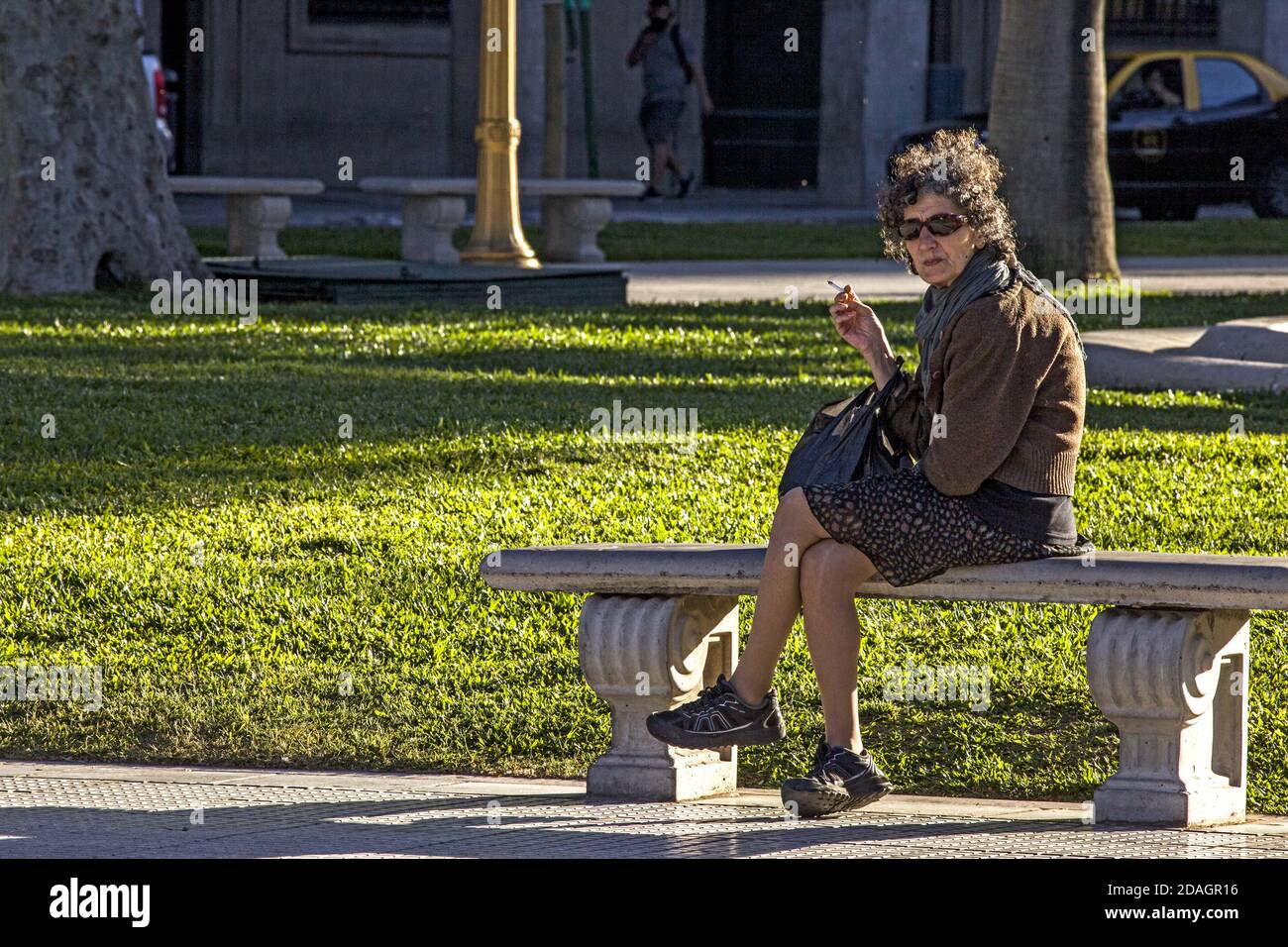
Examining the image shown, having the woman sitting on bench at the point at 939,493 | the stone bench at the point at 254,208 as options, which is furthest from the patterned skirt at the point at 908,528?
the stone bench at the point at 254,208

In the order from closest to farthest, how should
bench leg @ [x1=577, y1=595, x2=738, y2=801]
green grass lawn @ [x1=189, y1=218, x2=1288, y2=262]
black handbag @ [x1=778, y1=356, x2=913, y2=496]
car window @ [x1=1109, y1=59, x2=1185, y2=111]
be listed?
1. black handbag @ [x1=778, y1=356, x2=913, y2=496]
2. bench leg @ [x1=577, y1=595, x2=738, y2=801]
3. green grass lawn @ [x1=189, y1=218, x2=1288, y2=262]
4. car window @ [x1=1109, y1=59, x2=1185, y2=111]

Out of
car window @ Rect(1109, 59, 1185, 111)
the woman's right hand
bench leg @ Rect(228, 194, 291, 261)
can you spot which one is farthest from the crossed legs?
car window @ Rect(1109, 59, 1185, 111)

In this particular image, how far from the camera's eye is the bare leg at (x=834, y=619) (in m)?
5.36

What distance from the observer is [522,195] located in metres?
18.5

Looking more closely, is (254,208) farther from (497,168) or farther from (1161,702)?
(1161,702)

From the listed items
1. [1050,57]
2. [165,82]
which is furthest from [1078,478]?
[165,82]

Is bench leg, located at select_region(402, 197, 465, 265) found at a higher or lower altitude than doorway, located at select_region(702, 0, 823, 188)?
lower

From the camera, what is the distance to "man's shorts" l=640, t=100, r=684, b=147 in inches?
1030

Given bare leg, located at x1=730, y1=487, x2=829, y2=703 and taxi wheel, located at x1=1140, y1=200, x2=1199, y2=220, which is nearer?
bare leg, located at x1=730, y1=487, x2=829, y2=703

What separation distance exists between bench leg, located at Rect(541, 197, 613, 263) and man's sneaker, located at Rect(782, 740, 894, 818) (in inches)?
552

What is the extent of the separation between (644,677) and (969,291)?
1194 millimetres

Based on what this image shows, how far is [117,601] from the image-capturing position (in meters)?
7.57

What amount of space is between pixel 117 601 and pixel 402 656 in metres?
1.05

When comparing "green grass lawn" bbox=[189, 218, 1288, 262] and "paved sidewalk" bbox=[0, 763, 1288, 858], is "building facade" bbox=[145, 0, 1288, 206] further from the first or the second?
"paved sidewalk" bbox=[0, 763, 1288, 858]
